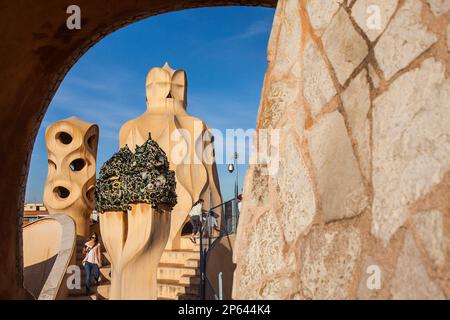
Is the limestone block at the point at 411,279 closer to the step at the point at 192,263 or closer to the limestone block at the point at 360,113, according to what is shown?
the limestone block at the point at 360,113

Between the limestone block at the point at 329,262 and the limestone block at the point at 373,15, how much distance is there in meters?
0.70

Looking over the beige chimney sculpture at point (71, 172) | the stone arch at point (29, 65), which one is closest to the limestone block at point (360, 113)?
the stone arch at point (29, 65)

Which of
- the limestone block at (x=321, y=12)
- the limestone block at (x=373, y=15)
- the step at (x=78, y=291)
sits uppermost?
the limestone block at (x=321, y=12)

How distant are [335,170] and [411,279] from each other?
486 millimetres

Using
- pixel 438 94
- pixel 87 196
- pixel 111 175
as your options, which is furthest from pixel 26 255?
pixel 438 94

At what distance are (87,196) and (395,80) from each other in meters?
13.5

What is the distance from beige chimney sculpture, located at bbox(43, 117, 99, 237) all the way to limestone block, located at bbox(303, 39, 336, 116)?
1256 cm

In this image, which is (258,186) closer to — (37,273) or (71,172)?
(37,273)

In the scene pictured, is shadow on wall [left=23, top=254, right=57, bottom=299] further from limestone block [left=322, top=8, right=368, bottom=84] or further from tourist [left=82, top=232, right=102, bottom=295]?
limestone block [left=322, top=8, right=368, bottom=84]

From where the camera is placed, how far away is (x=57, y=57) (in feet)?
14.3

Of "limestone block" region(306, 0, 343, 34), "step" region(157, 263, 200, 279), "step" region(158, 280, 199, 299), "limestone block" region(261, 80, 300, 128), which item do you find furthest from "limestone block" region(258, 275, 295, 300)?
"step" region(157, 263, 200, 279)

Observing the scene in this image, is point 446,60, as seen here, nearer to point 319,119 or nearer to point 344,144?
point 344,144

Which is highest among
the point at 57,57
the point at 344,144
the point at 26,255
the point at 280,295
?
the point at 57,57

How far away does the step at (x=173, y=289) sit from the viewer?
7.87 meters
